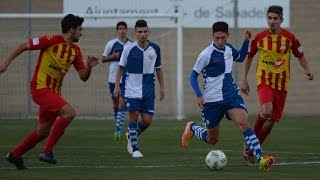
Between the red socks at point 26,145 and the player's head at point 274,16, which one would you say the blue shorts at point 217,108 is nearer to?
the player's head at point 274,16

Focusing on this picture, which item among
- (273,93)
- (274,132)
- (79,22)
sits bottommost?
(274,132)

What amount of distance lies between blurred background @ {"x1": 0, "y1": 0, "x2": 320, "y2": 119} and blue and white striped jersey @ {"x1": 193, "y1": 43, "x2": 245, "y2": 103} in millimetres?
11659

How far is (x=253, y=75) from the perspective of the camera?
93.4 ft

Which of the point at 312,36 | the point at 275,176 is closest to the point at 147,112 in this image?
the point at 275,176

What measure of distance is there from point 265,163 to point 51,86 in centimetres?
310

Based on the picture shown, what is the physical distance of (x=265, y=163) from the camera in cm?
1226

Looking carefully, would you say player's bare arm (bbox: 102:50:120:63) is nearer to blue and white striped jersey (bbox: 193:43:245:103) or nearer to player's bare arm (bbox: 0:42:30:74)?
blue and white striped jersey (bbox: 193:43:245:103)

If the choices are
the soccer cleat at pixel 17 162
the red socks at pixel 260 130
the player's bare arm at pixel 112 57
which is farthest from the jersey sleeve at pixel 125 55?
the soccer cleat at pixel 17 162

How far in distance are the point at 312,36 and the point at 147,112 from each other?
14.0 meters

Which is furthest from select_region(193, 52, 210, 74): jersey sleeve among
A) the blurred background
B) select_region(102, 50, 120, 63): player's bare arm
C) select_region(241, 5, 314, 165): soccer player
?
the blurred background

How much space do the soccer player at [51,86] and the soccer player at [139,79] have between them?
7.45ft

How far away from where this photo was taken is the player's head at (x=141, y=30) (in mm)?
15219

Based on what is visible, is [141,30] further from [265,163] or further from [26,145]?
[265,163]

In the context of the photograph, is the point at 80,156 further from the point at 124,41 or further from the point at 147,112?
the point at 124,41
